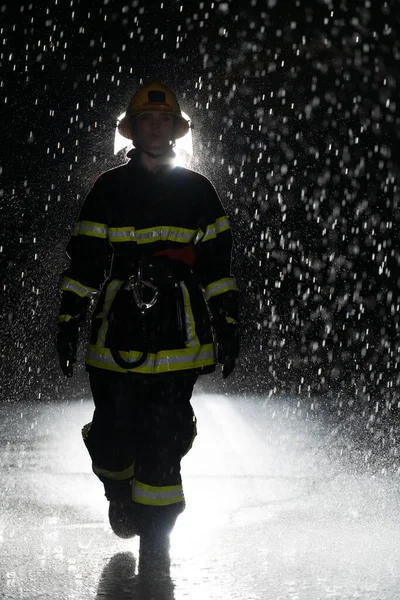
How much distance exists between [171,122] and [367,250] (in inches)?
570

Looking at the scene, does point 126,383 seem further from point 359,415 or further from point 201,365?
point 359,415

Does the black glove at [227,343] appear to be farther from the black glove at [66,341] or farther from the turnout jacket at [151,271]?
the black glove at [66,341]

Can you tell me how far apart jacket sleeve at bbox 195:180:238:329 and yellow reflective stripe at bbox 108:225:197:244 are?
0.13 m

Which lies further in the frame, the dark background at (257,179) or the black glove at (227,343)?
the dark background at (257,179)

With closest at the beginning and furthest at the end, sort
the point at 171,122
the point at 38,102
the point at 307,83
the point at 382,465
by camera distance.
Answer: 1. the point at 171,122
2. the point at 382,465
3. the point at 307,83
4. the point at 38,102

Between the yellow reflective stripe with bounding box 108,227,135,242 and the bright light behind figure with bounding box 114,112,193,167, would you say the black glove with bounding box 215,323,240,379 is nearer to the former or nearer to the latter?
the yellow reflective stripe with bounding box 108,227,135,242

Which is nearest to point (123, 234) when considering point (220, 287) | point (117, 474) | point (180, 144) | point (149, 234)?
point (149, 234)

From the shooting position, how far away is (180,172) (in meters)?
4.56

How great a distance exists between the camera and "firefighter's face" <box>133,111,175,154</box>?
14.9 ft

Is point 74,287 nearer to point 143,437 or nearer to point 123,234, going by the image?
point 123,234

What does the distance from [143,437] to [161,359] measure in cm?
31

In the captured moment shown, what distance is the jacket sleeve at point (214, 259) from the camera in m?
4.48

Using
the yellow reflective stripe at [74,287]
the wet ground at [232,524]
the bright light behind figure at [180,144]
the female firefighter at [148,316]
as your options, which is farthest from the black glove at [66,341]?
the bright light behind figure at [180,144]

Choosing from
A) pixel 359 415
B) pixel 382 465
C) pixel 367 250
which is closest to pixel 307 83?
pixel 367 250
